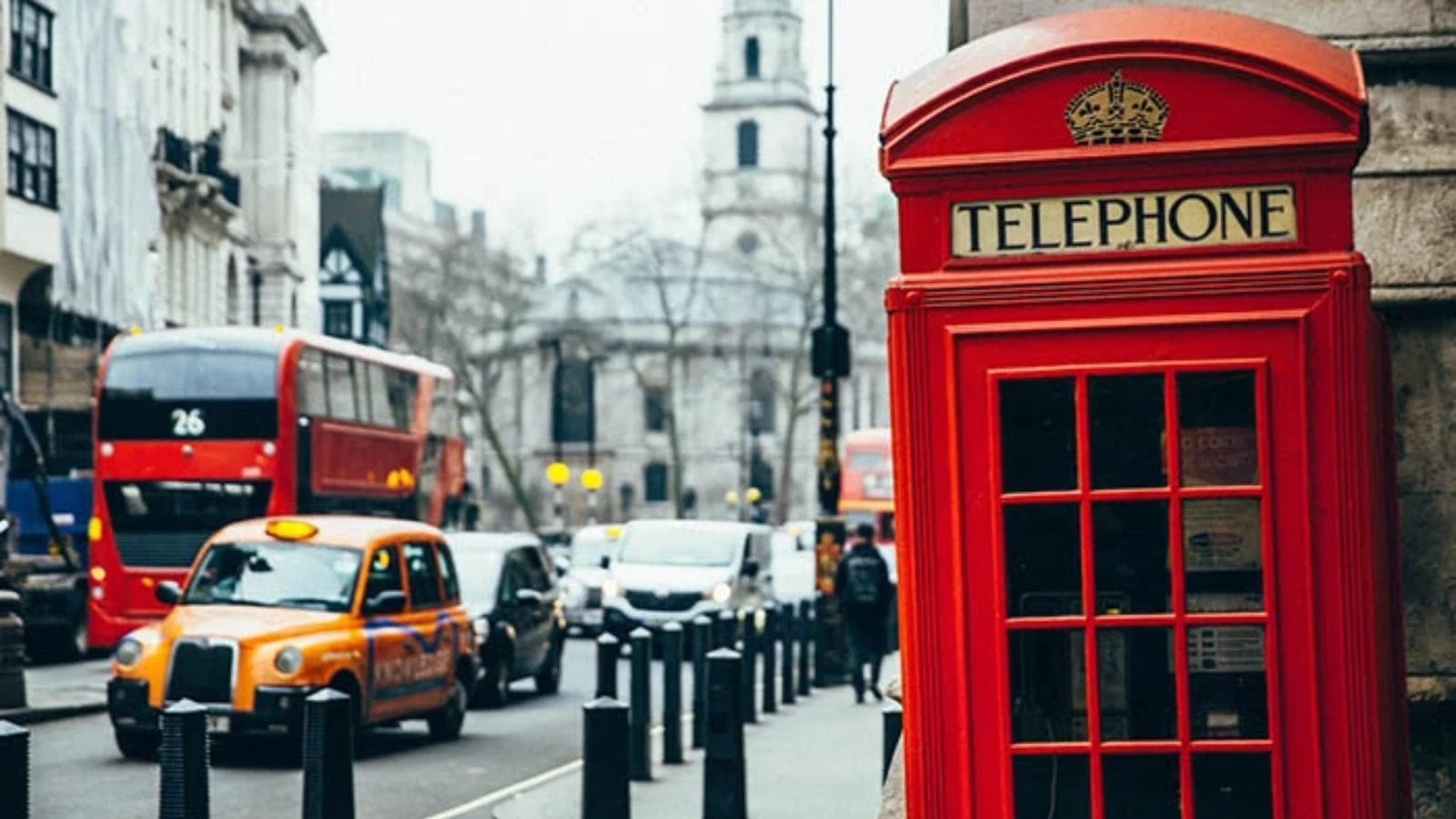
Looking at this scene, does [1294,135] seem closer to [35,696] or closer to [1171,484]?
[1171,484]

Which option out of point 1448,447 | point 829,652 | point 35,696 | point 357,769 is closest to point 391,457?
point 829,652

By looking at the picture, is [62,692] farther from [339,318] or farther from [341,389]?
[339,318]

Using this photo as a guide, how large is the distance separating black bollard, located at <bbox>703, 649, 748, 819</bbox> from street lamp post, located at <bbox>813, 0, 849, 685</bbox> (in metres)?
12.0

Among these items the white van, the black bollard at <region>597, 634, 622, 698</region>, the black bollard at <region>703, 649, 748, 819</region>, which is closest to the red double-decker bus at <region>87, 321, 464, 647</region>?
the white van

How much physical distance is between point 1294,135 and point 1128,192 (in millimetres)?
460

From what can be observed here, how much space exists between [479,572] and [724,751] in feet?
33.9

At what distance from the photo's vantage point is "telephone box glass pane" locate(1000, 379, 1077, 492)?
268 inches

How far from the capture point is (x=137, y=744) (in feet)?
55.0

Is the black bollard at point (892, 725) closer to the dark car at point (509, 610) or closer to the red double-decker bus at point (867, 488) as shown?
the dark car at point (509, 610)

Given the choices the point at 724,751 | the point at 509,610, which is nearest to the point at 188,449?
the point at 509,610

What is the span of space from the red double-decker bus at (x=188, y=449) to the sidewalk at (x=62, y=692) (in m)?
0.82

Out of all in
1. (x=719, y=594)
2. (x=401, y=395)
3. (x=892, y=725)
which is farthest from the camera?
(x=401, y=395)

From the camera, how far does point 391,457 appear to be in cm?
3275

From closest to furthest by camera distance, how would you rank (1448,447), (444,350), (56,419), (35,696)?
(1448,447) → (35,696) → (56,419) → (444,350)
